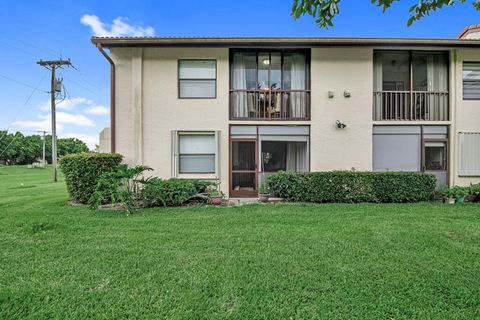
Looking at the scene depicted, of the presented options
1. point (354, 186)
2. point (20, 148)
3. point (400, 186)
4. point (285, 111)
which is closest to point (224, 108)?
point (285, 111)

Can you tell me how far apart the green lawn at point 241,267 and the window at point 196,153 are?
326 cm

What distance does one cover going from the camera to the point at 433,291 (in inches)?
121

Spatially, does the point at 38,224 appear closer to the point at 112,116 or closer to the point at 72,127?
the point at 112,116

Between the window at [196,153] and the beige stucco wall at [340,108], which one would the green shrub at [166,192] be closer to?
the window at [196,153]

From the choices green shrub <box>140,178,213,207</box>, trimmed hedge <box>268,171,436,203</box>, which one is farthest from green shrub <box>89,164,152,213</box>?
trimmed hedge <box>268,171,436,203</box>

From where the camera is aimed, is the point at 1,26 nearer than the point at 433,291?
No

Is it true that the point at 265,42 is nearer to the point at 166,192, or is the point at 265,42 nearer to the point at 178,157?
the point at 178,157

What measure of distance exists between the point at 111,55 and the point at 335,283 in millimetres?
9947

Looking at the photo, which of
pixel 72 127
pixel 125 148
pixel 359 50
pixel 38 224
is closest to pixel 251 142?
pixel 125 148

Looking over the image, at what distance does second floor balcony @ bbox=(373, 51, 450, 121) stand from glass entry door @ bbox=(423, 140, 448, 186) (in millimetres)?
944

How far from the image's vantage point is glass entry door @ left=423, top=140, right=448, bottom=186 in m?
9.45

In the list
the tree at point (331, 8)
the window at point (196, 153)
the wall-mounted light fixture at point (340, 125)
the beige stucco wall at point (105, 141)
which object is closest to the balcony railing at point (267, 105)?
the wall-mounted light fixture at point (340, 125)

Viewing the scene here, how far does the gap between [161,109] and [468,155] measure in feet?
36.7

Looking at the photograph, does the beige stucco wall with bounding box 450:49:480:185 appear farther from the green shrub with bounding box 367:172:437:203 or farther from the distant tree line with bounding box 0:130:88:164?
the distant tree line with bounding box 0:130:88:164
